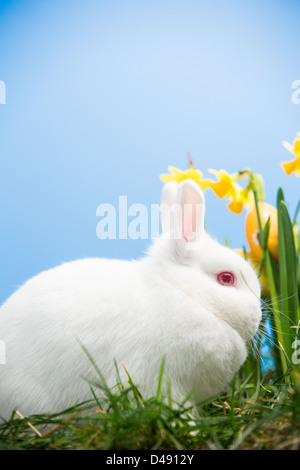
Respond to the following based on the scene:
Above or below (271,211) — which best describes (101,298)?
below

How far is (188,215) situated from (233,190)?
577 millimetres

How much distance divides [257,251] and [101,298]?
31.1 inches

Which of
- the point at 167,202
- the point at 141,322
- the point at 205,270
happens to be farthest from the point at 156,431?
the point at 167,202

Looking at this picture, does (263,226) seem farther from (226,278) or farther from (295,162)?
(226,278)

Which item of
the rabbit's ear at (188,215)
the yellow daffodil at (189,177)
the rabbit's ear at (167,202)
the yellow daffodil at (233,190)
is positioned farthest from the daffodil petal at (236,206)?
the rabbit's ear at (188,215)

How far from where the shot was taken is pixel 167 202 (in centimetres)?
129

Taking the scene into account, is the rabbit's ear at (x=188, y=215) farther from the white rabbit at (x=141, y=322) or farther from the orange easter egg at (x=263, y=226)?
the orange easter egg at (x=263, y=226)

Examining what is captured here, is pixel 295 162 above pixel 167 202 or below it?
above

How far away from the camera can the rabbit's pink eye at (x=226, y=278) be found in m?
1.14

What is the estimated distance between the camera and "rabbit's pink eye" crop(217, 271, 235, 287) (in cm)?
114

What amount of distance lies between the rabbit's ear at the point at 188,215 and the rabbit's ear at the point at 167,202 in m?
0.11

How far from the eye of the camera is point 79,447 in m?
0.79
